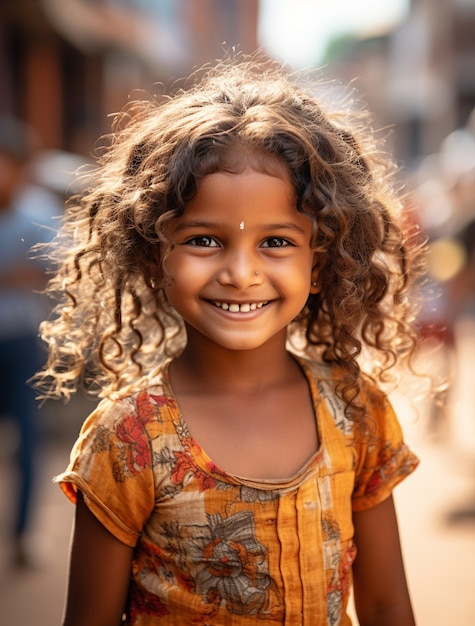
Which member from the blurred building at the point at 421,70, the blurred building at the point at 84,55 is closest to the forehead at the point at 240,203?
the blurred building at the point at 84,55

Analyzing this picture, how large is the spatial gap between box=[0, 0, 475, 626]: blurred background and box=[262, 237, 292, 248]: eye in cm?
60

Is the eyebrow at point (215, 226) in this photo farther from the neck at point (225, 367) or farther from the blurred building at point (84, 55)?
the blurred building at point (84, 55)

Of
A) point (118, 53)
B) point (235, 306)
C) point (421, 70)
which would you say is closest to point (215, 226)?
point (235, 306)

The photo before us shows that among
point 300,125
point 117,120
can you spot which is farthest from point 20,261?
point 300,125

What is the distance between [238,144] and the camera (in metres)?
1.57

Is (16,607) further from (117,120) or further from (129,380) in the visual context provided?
(117,120)

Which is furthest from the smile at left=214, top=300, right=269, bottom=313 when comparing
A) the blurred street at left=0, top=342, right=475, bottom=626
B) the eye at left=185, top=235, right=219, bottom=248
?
the blurred street at left=0, top=342, right=475, bottom=626

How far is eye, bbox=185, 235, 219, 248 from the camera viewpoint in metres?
1.55

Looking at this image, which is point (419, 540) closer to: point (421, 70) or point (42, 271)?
point (42, 271)

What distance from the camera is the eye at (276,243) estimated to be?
1.57 metres

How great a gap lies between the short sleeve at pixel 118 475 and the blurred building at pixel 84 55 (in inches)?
318

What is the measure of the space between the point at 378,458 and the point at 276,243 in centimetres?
50

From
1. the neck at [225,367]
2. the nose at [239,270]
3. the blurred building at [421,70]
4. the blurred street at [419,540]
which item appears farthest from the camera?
the blurred building at [421,70]

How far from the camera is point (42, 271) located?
15.5 ft
